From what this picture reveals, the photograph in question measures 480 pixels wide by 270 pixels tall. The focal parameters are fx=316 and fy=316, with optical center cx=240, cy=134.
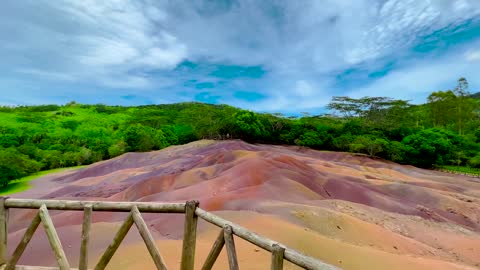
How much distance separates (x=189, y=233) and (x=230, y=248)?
2.24ft

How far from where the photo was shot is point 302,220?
32.8ft

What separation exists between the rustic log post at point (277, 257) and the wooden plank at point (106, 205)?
1359mm

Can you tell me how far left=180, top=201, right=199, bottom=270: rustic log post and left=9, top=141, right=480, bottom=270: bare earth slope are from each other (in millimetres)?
2116

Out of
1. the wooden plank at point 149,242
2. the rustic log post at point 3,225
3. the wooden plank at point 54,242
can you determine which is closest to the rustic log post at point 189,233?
the wooden plank at point 149,242

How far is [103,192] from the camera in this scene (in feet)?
70.2

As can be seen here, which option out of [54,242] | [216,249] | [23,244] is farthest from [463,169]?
[23,244]

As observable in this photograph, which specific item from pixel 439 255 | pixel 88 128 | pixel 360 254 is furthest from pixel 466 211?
pixel 88 128

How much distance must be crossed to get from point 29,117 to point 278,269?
303 feet

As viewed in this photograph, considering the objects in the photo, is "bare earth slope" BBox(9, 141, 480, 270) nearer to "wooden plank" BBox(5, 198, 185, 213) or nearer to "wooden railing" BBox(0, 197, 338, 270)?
"wooden railing" BBox(0, 197, 338, 270)

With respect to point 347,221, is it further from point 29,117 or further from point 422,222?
point 29,117

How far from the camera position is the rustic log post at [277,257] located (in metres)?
2.94

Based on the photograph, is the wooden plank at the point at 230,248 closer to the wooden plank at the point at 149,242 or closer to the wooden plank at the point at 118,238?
the wooden plank at the point at 149,242

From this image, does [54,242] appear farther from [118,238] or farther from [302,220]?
[302,220]

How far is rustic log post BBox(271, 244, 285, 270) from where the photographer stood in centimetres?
294
